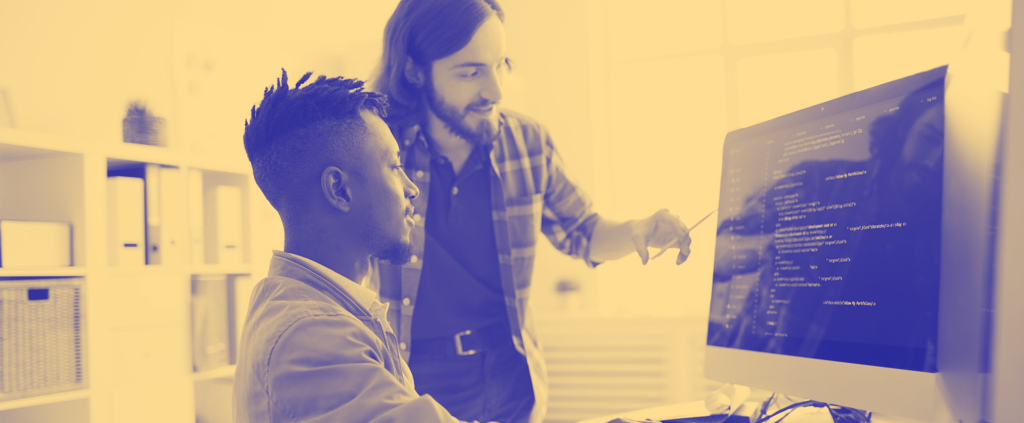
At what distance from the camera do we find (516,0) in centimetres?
342

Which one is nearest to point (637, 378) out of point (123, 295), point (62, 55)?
point (123, 295)

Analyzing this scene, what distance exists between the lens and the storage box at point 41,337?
1567mm

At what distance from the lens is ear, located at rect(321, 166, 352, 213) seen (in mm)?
723

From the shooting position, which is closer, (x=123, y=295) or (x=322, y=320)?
(x=322, y=320)

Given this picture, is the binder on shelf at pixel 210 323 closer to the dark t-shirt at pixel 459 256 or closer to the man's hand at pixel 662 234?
the dark t-shirt at pixel 459 256

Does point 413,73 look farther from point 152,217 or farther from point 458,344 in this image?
point 152,217

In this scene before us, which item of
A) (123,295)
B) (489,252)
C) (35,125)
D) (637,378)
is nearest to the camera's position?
(489,252)

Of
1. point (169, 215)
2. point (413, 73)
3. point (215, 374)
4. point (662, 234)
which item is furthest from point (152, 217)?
point (662, 234)

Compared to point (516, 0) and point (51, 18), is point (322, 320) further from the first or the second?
point (516, 0)

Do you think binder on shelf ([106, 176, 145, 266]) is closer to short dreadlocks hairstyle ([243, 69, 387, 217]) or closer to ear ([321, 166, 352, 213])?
short dreadlocks hairstyle ([243, 69, 387, 217])

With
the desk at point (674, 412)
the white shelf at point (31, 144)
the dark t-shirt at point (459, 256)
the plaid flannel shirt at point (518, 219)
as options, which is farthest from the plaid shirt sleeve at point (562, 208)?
the white shelf at point (31, 144)

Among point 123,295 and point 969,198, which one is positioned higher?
point 969,198

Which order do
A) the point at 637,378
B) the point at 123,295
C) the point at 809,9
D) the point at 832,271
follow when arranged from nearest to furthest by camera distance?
1. the point at 832,271
2. the point at 123,295
3. the point at 637,378
4. the point at 809,9

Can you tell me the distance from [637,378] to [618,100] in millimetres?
1547
